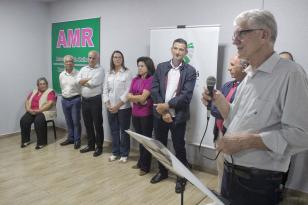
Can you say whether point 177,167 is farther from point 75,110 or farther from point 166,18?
point 75,110

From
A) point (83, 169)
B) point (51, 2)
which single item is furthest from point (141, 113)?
point (51, 2)

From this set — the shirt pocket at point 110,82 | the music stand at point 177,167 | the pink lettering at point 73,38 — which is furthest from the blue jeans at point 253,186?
the pink lettering at point 73,38

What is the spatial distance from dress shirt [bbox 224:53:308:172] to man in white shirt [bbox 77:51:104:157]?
9.98 feet

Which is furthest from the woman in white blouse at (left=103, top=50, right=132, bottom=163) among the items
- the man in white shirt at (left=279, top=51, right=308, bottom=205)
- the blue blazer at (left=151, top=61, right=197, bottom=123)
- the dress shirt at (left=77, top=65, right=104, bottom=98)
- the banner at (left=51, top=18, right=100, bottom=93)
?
the man in white shirt at (left=279, top=51, right=308, bottom=205)

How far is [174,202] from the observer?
2.76 metres

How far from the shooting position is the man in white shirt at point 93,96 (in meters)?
4.06

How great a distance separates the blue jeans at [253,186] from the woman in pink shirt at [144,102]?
2.12m

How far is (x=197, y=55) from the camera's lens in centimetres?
332

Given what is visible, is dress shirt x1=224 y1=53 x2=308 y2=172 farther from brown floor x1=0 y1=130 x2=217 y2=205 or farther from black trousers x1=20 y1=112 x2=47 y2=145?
black trousers x1=20 y1=112 x2=47 y2=145

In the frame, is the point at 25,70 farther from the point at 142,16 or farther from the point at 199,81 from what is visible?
the point at 199,81

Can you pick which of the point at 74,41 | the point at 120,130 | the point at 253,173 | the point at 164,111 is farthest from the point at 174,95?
the point at 74,41

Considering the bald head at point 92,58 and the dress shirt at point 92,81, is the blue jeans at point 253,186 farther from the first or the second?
the bald head at point 92,58

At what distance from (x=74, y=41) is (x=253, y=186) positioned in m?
4.47

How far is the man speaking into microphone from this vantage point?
3.67 feet
